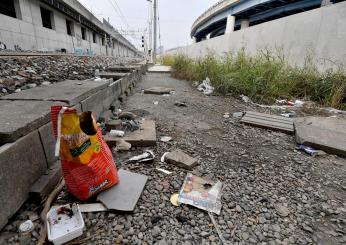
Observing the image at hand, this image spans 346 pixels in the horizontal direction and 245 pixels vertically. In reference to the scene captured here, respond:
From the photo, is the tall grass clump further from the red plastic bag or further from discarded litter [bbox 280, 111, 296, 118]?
the red plastic bag

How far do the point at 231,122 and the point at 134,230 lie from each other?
7.91ft

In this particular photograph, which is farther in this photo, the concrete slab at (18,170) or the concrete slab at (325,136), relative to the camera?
the concrete slab at (325,136)

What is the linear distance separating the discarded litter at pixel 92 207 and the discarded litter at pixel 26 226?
269mm

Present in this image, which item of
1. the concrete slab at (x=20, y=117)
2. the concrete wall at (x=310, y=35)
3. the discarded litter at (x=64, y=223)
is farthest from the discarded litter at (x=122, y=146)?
the concrete wall at (x=310, y=35)

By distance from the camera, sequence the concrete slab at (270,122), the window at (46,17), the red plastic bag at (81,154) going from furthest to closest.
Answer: the window at (46,17) → the concrete slab at (270,122) → the red plastic bag at (81,154)

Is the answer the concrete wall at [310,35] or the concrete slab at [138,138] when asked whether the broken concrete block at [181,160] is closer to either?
the concrete slab at [138,138]

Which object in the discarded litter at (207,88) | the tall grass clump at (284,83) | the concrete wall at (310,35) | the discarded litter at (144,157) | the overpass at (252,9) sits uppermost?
the overpass at (252,9)

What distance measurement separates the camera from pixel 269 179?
1.79 metres

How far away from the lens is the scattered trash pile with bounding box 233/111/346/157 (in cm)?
232

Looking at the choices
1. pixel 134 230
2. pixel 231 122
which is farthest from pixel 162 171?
pixel 231 122

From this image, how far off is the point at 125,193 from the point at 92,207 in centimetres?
23

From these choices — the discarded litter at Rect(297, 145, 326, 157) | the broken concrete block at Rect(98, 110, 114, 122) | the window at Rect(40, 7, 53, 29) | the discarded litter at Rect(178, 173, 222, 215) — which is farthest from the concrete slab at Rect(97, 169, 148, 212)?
the window at Rect(40, 7, 53, 29)

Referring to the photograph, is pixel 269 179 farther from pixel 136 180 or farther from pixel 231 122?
pixel 231 122

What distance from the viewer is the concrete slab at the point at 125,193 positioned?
1.34 meters
